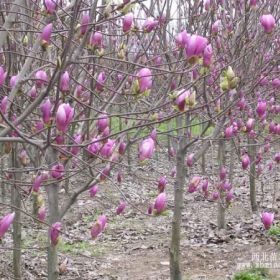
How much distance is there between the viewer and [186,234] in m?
7.23

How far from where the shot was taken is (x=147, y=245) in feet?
22.5

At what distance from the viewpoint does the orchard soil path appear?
5695mm

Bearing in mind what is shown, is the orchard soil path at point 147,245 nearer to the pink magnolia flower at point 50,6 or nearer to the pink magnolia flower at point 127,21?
the pink magnolia flower at point 127,21

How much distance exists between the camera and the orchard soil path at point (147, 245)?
224 inches

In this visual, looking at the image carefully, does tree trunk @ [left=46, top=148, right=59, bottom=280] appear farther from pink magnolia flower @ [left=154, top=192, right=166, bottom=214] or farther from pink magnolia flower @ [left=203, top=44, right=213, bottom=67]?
pink magnolia flower @ [left=203, top=44, right=213, bottom=67]

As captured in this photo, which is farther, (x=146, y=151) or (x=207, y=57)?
(x=207, y=57)

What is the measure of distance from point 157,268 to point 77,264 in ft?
2.98

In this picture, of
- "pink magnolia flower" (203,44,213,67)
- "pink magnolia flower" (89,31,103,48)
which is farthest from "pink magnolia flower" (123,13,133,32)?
"pink magnolia flower" (203,44,213,67)

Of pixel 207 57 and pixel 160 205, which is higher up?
pixel 207 57

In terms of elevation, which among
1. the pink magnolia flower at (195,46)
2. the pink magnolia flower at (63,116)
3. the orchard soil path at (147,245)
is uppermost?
the pink magnolia flower at (195,46)

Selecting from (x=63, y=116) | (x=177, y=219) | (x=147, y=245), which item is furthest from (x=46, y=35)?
(x=147, y=245)

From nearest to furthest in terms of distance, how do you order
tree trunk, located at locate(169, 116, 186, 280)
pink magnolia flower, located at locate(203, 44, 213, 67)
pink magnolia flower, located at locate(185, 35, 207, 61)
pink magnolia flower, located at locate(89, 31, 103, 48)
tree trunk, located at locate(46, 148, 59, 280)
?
1. pink magnolia flower, located at locate(185, 35, 207, 61)
2. pink magnolia flower, located at locate(203, 44, 213, 67)
3. pink magnolia flower, located at locate(89, 31, 103, 48)
4. tree trunk, located at locate(46, 148, 59, 280)
5. tree trunk, located at locate(169, 116, 186, 280)

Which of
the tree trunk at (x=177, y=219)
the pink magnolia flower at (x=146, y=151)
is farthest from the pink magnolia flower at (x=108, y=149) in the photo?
the tree trunk at (x=177, y=219)

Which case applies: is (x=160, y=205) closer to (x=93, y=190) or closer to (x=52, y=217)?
(x=93, y=190)
